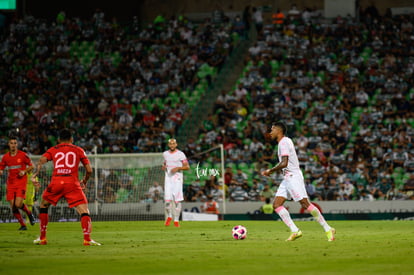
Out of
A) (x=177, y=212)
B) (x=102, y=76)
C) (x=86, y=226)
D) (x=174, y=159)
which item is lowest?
(x=86, y=226)

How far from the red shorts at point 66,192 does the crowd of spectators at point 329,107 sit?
54.6ft

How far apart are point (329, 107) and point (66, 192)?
2236 centimetres

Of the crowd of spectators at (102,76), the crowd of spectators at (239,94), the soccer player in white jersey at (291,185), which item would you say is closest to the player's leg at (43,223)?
the soccer player in white jersey at (291,185)

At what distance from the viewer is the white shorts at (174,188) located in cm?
2350

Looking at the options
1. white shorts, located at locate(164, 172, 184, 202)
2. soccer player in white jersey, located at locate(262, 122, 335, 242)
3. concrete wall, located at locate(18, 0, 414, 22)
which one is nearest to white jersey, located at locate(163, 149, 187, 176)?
white shorts, located at locate(164, 172, 184, 202)

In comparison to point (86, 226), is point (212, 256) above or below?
below

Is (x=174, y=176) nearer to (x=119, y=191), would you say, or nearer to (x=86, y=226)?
(x=119, y=191)

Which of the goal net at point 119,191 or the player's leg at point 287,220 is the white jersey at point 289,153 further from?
the goal net at point 119,191

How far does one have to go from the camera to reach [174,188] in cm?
2356

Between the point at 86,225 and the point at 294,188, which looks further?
the point at 294,188

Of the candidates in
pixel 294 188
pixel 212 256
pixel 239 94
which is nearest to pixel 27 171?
pixel 294 188

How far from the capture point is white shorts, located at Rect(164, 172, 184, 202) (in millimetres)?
23500

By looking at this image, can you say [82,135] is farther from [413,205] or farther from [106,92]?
[413,205]

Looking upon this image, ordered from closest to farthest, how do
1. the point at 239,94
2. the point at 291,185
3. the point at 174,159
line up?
the point at 291,185 < the point at 174,159 < the point at 239,94
